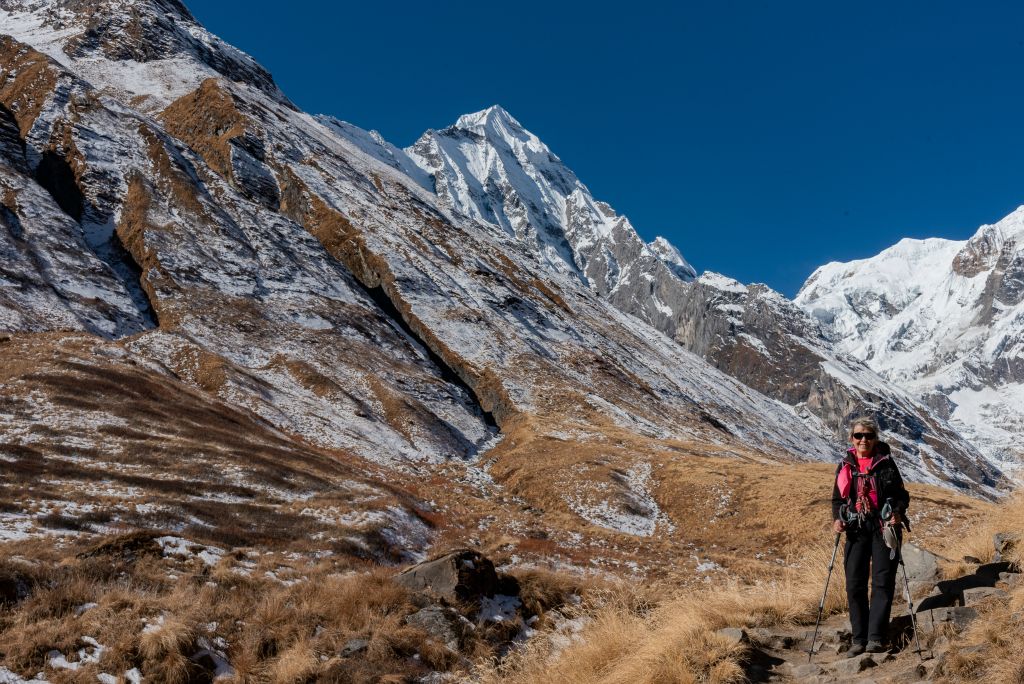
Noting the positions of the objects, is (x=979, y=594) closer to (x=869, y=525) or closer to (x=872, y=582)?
(x=872, y=582)

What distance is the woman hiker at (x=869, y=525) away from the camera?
281 inches

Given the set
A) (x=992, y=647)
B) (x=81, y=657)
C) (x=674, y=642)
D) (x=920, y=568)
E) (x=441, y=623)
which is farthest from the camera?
(x=441, y=623)

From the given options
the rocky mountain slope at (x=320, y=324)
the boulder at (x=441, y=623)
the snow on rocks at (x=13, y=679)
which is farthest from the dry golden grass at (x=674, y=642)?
the rocky mountain slope at (x=320, y=324)

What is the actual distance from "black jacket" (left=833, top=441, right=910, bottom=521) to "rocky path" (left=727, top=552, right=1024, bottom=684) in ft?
3.90

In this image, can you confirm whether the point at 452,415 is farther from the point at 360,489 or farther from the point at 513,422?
the point at 360,489

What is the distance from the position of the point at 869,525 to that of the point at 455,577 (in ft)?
23.4

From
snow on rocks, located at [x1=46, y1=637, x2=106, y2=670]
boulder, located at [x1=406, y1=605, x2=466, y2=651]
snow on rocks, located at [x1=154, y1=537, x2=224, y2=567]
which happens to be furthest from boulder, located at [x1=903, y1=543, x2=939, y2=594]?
snow on rocks, located at [x1=154, y1=537, x2=224, y2=567]

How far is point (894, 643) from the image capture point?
713 cm

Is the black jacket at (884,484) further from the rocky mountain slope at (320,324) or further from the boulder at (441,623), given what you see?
the rocky mountain slope at (320,324)

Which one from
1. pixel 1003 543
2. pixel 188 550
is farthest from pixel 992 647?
pixel 188 550

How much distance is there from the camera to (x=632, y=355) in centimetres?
9056

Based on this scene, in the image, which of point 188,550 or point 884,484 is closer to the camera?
point 884,484

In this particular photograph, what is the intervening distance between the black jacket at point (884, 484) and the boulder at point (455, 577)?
6679 millimetres

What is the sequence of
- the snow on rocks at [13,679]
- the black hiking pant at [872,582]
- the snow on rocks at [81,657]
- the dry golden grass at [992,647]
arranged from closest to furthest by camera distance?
1. the dry golden grass at [992,647]
2. the black hiking pant at [872,582]
3. the snow on rocks at [13,679]
4. the snow on rocks at [81,657]
